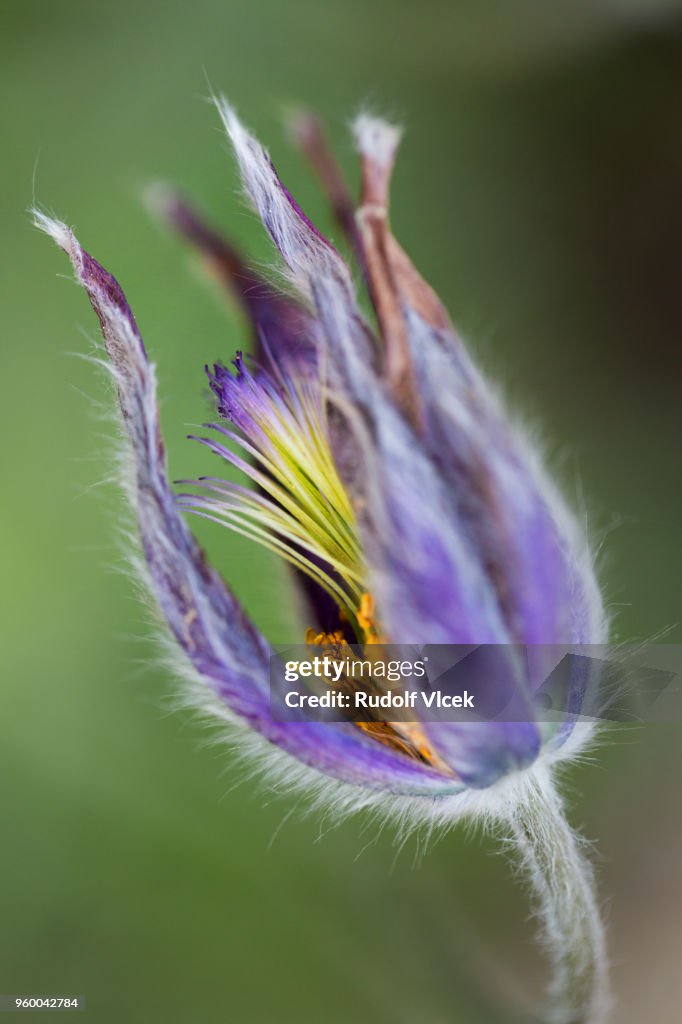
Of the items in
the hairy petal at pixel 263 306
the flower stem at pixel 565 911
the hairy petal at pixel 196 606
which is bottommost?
the flower stem at pixel 565 911

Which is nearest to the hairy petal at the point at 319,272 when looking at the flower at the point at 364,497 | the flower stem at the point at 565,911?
the flower at the point at 364,497

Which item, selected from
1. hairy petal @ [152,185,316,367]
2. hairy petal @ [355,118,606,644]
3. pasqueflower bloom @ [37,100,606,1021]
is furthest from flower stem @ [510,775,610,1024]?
hairy petal @ [152,185,316,367]

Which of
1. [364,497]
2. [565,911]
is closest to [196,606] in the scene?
[364,497]

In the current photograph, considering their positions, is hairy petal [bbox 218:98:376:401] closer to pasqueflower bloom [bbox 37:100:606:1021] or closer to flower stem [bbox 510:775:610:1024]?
pasqueflower bloom [bbox 37:100:606:1021]

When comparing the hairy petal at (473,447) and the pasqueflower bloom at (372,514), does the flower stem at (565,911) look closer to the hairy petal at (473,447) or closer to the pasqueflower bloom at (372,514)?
the pasqueflower bloom at (372,514)

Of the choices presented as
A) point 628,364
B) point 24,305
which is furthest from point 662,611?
point 24,305

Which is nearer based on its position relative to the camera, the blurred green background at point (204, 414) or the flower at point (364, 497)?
the flower at point (364, 497)

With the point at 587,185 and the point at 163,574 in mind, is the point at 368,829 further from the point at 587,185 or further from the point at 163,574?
the point at 587,185

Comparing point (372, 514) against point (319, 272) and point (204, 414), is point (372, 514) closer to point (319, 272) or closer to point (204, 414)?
point (319, 272)
